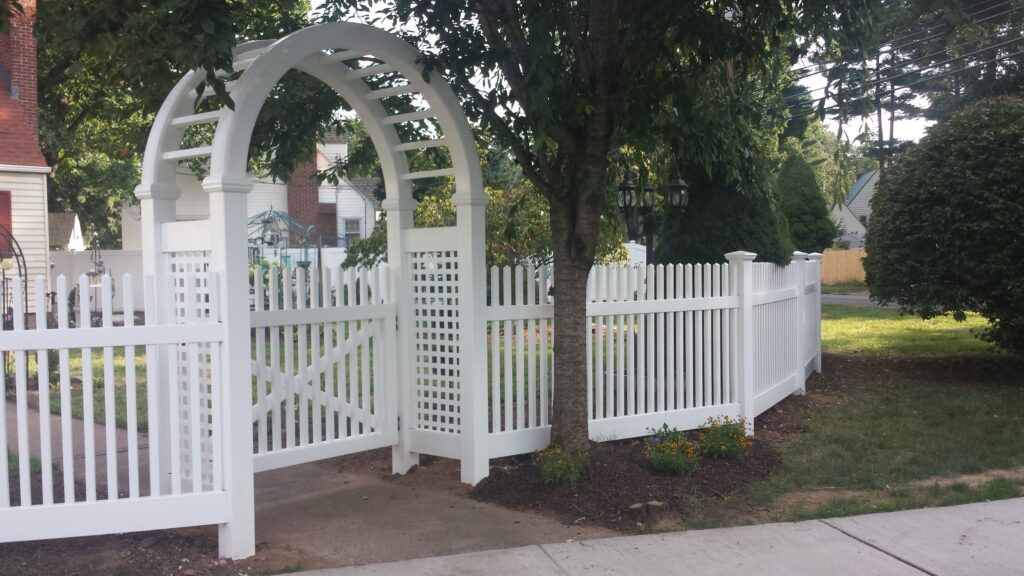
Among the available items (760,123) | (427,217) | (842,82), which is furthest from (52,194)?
(842,82)

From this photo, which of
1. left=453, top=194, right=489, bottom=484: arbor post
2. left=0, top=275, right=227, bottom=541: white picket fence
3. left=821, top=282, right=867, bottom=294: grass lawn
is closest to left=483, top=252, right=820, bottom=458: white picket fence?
left=453, top=194, right=489, bottom=484: arbor post

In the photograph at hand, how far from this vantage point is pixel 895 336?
17.0m

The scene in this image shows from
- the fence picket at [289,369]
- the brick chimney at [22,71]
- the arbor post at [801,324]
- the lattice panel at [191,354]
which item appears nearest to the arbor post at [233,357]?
the lattice panel at [191,354]

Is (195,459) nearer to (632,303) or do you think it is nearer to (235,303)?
(235,303)

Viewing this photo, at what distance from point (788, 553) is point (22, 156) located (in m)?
16.4

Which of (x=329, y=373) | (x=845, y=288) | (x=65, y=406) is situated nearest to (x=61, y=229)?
(x=329, y=373)

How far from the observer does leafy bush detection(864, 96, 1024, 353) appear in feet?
34.3

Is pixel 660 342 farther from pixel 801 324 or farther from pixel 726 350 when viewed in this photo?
pixel 801 324

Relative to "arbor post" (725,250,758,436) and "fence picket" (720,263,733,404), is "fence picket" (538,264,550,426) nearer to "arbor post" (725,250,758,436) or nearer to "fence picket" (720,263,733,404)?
"fence picket" (720,263,733,404)

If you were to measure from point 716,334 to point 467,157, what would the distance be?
123 inches

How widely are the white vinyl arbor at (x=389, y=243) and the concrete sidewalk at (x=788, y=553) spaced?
4.07 feet

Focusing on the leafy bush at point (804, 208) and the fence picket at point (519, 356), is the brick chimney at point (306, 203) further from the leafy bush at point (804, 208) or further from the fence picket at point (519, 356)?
the fence picket at point (519, 356)

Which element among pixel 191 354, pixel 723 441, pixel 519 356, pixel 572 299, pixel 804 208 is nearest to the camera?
pixel 191 354

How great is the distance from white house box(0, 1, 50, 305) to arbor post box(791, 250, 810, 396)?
45.0 ft
